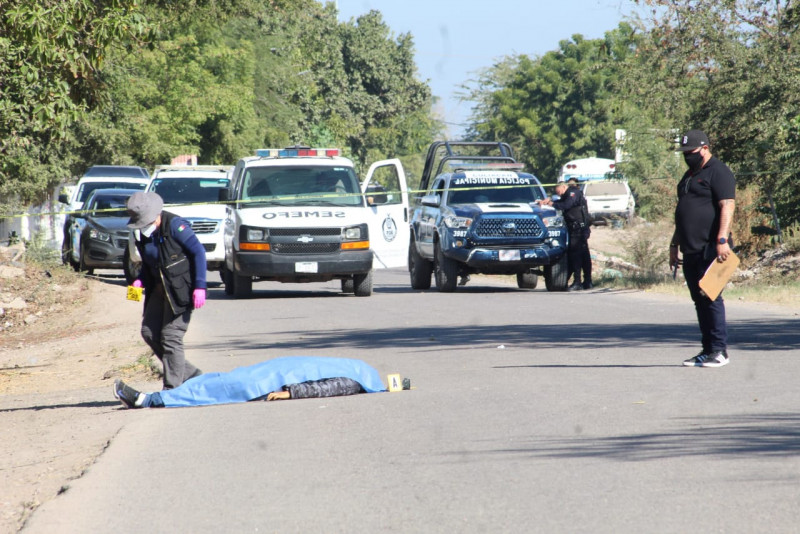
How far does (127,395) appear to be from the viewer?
28.9ft

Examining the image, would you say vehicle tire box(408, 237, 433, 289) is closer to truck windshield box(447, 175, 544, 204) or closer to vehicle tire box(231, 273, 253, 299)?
truck windshield box(447, 175, 544, 204)

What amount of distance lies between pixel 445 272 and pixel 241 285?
346 centimetres

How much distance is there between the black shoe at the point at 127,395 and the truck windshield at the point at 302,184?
35.6 ft

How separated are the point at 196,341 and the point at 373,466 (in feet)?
24.7

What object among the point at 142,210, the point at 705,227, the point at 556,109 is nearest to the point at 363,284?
the point at 705,227

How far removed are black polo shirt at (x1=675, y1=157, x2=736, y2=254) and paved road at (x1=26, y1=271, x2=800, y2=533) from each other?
3.45ft

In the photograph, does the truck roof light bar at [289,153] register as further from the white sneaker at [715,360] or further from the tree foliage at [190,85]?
the white sneaker at [715,360]

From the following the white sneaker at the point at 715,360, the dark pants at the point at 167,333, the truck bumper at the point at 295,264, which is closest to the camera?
the dark pants at the point at 167,333

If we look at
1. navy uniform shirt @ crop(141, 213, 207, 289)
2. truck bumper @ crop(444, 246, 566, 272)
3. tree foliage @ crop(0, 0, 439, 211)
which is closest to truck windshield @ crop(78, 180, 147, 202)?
tree foliage @ crop(0, 0, 439, 211)

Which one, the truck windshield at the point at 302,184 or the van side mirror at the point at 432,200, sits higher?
the truck windshield at the point at 302,184

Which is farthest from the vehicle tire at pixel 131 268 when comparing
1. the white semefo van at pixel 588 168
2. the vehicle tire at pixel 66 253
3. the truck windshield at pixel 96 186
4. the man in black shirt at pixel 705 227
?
the white semefo van at pixel 588 168

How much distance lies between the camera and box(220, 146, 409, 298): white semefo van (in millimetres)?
18906

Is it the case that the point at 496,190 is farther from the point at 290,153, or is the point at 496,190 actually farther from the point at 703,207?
the point at 703,207

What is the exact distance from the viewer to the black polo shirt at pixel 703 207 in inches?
386
